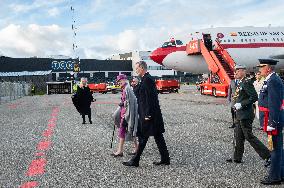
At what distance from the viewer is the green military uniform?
622 cm

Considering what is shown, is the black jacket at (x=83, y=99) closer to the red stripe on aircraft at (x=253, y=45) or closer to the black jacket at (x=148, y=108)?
the black jacket at (x=148, y=108)

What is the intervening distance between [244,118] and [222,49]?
66.7 feet

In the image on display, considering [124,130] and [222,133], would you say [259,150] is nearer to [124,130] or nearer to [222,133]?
[124,130]

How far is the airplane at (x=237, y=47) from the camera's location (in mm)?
27203

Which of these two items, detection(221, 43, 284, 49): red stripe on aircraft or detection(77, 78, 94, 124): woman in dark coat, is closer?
detection(77, 78, 94, 124): woman in dark coat

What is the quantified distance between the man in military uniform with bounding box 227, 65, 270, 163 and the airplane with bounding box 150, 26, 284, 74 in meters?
21.3

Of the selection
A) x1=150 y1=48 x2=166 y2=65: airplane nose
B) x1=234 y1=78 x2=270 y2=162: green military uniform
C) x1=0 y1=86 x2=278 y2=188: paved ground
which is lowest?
x1=0 y1=86 x2=278 y2=188: paved ground

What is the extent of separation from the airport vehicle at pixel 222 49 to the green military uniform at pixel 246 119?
19.3 metres

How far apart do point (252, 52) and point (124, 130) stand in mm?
22244

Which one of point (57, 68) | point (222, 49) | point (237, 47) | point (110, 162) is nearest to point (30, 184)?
point (110, 162)

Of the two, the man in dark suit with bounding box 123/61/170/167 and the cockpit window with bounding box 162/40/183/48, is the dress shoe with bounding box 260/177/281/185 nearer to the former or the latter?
the man in dark suit with bounding box 123/61/170/167

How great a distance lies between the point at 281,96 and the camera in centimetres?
516

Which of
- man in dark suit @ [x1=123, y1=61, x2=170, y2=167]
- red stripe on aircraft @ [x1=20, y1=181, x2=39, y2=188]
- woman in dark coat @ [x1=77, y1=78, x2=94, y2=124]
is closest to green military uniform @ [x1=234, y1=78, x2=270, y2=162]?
man in dark suit @ [x1=123, y1=61, x2=170, y2=167]

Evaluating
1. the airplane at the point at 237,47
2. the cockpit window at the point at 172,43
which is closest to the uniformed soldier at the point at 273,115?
the airplane at the point at 237,47
